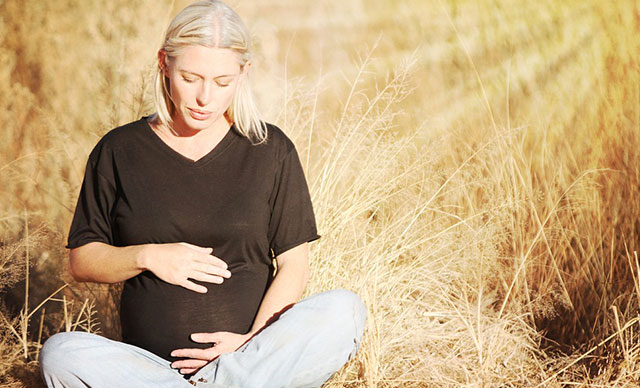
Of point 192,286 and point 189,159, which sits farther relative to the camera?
point 189,159

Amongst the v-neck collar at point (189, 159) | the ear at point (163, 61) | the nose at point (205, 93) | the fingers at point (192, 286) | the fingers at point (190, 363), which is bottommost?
the fingers at point (190, 363)

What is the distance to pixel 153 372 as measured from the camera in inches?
72.5

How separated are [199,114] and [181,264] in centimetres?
38

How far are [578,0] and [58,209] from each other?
2.34 metres

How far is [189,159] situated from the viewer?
2.05 metres

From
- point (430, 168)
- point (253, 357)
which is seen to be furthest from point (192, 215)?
point (430, 168)

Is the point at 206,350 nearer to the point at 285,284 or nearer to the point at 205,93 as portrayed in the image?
the point at 285,284

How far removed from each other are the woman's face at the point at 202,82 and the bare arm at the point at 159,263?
328mm

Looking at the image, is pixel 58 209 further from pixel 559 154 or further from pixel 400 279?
pixel 559 154

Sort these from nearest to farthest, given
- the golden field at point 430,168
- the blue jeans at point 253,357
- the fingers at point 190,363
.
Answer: the blue jeans at point 253,357 → the fingers at point 190,363 → the golden field at point 430,168

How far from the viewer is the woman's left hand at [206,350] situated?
191 centimetres

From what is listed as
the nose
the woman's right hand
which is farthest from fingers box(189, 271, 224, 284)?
the nose

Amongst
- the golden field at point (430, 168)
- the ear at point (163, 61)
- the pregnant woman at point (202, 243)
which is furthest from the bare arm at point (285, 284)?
the ear at point (163, 61)

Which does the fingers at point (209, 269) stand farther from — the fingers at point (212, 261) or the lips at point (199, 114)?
the lips at point (199, 114)
